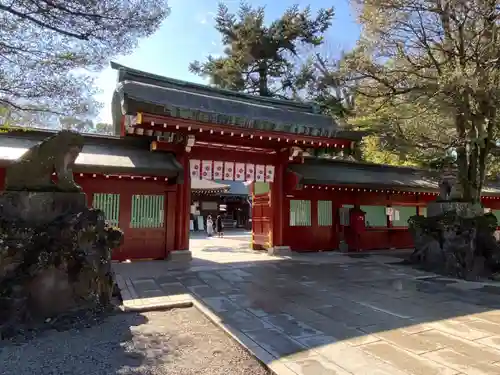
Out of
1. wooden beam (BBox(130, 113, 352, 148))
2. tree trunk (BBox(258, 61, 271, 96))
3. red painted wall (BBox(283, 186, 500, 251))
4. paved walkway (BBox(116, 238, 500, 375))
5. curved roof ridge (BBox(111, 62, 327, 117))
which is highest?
tree trunk (BBox(258, 61, 271, 96))

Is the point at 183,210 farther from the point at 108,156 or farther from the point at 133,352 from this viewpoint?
the point at 133,352

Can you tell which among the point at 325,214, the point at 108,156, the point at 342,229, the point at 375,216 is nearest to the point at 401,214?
the point at 375,216

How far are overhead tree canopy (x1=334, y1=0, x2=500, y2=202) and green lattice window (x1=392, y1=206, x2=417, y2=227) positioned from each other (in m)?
4.15

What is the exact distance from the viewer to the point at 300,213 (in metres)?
12.4

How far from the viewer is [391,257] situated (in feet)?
38.0

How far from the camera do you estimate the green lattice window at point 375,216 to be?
13.4 m

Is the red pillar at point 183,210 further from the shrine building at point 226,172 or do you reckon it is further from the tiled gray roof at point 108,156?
the tiled gray roof at point 108,156

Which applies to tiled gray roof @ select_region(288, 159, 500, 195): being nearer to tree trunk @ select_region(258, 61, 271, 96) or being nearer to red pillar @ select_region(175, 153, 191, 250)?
red pillar @ select_region(175, 153, 191, 250)

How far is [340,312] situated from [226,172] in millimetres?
6611

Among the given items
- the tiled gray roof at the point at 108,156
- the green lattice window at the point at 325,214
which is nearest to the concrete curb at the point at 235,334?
the tiled gray roof at the point at 108,156

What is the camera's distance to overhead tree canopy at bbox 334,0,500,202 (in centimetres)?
841

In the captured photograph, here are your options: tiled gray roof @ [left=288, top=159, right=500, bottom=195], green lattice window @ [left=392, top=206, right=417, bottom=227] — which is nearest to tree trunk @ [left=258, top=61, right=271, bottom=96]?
tiled gray roof @ [left=288, top=159, right=500, bottom=195]

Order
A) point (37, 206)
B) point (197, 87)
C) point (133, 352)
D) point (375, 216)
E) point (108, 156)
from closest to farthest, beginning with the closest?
point (133, 352), point (37, 206), point (108, 156), point (197, 87), point (375, 216)

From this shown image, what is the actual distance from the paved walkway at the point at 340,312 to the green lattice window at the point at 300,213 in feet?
9.64
